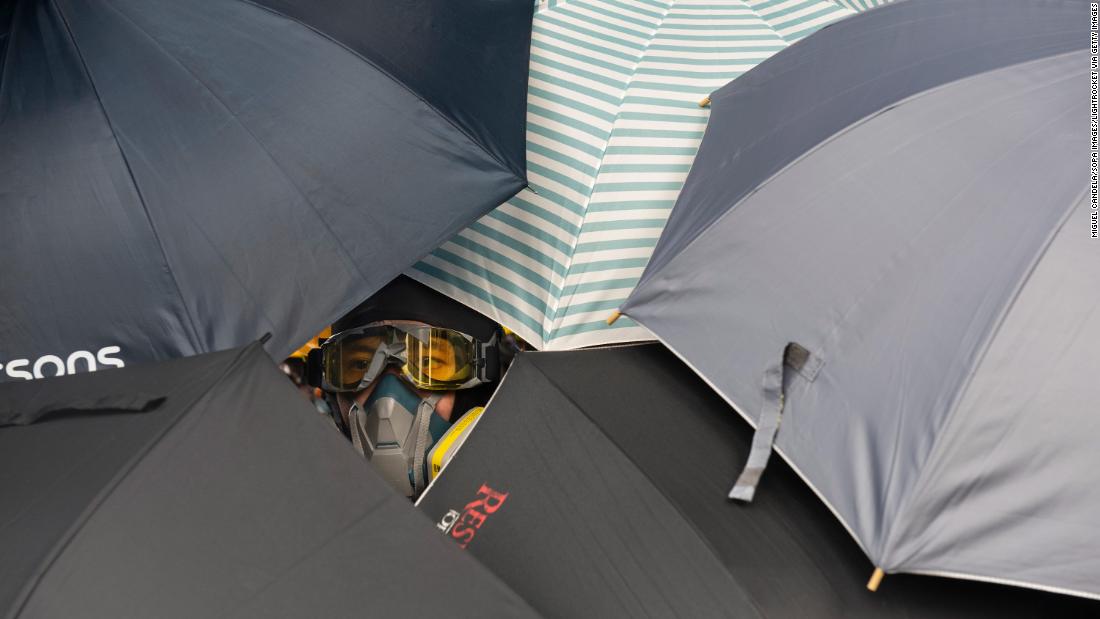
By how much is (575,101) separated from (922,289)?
125cm

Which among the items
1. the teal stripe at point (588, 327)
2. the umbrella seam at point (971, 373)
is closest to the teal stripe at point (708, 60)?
the teal stripe at point (588, 327)

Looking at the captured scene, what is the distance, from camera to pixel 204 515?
142 cm

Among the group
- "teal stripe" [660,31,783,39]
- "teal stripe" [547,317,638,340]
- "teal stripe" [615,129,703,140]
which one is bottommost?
"teal stripe" [547,317,638,340]

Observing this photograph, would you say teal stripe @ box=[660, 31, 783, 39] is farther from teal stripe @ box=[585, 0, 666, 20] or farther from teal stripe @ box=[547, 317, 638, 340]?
teal stripe @ box=[547, 317, 638, 340]

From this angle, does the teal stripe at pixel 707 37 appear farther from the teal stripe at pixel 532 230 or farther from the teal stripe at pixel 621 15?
the teal stripe at pixel 532 230

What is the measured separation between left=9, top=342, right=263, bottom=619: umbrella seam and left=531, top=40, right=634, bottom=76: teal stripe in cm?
156

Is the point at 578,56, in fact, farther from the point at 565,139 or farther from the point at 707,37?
the point at 707,37

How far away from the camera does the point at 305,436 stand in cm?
158

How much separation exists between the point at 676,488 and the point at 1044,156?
3.17 ft

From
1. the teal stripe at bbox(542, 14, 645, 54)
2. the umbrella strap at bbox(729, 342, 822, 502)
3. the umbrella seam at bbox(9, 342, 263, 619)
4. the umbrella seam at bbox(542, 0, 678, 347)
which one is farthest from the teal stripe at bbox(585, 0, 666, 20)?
the umbrella seam at bbox(9, 342, 263, 619)

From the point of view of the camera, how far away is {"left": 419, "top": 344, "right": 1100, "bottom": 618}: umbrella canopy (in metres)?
1.77

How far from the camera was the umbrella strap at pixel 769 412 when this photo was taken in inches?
75.7

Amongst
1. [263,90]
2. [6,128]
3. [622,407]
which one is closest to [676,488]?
[622,407]

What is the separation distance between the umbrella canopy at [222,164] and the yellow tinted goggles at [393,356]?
1.77 feet
